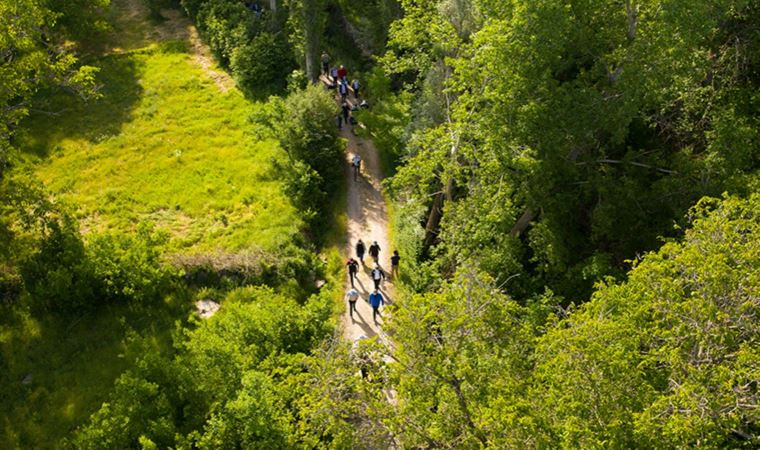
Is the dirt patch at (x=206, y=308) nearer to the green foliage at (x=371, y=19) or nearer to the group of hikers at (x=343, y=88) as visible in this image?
the group of hikers at (x=343, y=88)

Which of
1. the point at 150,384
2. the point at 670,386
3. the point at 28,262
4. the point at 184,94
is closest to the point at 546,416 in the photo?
the point at 670,386

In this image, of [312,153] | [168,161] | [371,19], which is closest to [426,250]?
[312,153]

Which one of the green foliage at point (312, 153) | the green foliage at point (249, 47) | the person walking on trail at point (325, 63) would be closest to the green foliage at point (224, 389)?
the green foliage at point (312, 153)

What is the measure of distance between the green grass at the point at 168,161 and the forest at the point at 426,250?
197 mm

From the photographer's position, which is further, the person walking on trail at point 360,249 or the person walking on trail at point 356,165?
the person walking on trail at point 356,165

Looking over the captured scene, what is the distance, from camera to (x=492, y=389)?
1482cm

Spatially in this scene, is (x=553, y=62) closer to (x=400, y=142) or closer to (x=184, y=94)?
(x=400, y=142)

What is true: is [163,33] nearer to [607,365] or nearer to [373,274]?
[373,274]

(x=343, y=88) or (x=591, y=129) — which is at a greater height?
(x=591, y=129)

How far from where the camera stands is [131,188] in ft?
113

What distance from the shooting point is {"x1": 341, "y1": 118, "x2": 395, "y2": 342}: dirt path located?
87.9 ft

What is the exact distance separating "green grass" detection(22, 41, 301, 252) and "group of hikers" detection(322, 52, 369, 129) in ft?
19.4

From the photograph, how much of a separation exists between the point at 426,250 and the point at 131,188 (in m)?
19.3

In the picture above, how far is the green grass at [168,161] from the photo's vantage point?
31.9 meters
